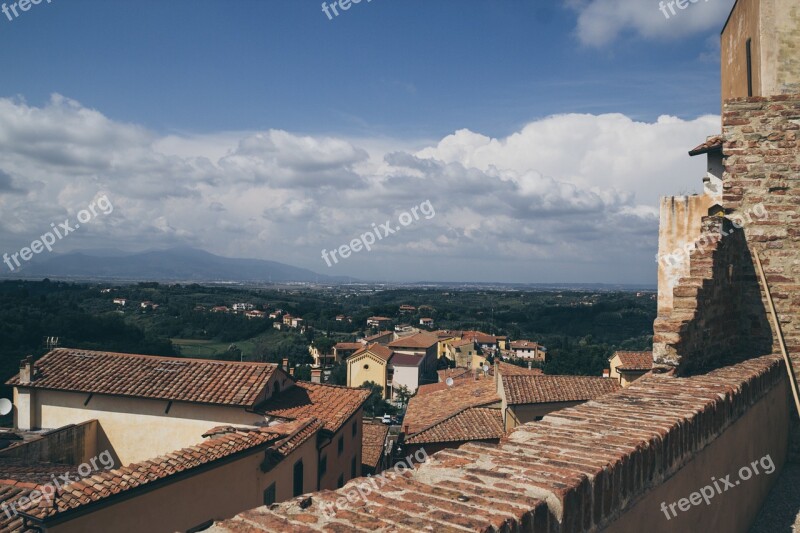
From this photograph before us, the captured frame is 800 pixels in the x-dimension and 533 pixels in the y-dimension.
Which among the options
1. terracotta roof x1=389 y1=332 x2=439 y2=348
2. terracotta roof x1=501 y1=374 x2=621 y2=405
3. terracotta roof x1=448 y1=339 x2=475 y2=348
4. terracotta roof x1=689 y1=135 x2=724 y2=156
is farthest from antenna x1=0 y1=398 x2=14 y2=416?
terracotta roof x1=448 y1=339 x2=475 y2=348

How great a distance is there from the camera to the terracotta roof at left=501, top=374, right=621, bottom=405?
75.3 feet

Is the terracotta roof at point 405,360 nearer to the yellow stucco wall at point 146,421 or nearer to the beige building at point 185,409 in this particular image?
the beige building at point 185,409

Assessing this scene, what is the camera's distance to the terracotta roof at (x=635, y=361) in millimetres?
27723

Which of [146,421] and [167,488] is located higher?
[167,488]

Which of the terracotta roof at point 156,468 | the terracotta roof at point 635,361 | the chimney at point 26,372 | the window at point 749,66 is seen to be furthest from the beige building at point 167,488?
the terracotta roof at point 635,361

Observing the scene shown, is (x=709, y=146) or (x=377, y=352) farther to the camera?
(x=377, y=352)

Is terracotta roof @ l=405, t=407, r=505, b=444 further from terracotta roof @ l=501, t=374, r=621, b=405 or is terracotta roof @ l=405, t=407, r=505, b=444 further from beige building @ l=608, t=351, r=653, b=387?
beige building @ l=608, t=351, r=653, b=387

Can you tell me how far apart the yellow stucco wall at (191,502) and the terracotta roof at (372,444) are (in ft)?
38.4

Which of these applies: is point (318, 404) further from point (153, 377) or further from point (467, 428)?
point (467, 428)

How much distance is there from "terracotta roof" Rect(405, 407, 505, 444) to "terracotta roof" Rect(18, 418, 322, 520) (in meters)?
9.49

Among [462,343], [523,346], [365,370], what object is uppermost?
[462,343]

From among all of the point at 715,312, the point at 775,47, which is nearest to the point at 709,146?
the point at 775,47

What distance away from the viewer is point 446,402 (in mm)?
27797

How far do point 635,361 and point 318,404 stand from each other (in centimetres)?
1986
